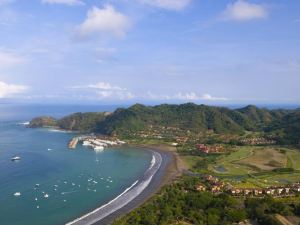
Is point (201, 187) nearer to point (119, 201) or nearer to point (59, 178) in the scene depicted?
point (119, 201)

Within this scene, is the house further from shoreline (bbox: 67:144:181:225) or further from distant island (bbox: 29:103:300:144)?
distant island (bbox: 29:103:300:144)

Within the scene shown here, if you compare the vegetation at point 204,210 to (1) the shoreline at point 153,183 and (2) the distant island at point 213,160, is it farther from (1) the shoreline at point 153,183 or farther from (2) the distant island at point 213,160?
(1) the shoreline at point 153,183

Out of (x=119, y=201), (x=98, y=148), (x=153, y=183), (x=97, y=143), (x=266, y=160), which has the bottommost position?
(x=119, y=201)

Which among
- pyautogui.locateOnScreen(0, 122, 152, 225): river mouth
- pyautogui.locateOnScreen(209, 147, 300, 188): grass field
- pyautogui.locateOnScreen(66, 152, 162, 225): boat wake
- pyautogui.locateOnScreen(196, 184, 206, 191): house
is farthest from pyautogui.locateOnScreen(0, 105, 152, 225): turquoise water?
pyautogui.locateOnScreen(209, 147, 300, 188): grass field

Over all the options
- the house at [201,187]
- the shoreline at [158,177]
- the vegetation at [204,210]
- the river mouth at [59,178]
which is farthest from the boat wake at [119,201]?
the house at [201,187]

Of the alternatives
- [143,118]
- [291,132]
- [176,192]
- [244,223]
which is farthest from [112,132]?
[244,223]

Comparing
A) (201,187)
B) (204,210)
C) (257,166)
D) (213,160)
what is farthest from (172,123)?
(204,210)

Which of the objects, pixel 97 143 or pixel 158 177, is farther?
pixel 97 143
